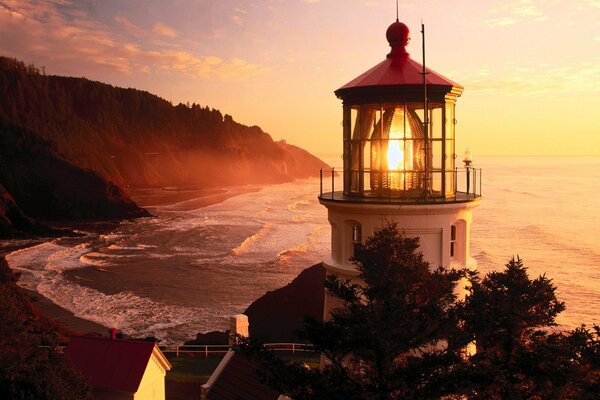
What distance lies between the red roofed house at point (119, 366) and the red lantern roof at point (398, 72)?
26.1 ft

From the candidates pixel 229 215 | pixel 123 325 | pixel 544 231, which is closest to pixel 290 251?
pixel 123 325

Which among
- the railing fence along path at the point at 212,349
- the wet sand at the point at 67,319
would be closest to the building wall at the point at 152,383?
the railing fence along path at the point at 212,349

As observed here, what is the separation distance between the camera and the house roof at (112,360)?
40.9ft

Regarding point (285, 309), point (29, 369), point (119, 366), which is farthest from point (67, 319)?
point (29, 369)

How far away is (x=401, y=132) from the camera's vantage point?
7461 millimetres

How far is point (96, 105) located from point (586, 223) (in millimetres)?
145729

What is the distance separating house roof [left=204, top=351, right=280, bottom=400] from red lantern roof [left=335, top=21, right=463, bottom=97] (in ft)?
16.9

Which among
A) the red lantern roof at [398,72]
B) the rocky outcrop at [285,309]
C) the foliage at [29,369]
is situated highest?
the red lantern roof at [398,72]

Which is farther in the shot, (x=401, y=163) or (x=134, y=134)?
(x=134, y=134)

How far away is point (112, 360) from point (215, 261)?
88.9 ft

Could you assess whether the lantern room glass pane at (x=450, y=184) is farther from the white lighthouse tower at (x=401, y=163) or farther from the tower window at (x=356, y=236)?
the tower window at (x=356, y=236)

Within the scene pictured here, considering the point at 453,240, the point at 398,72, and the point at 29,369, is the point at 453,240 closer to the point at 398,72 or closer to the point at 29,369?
the point at 398,72

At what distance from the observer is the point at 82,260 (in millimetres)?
40719

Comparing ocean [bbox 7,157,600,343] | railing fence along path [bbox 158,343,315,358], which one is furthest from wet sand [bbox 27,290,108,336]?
railing fence along path [bbox 158,343,315,358]
